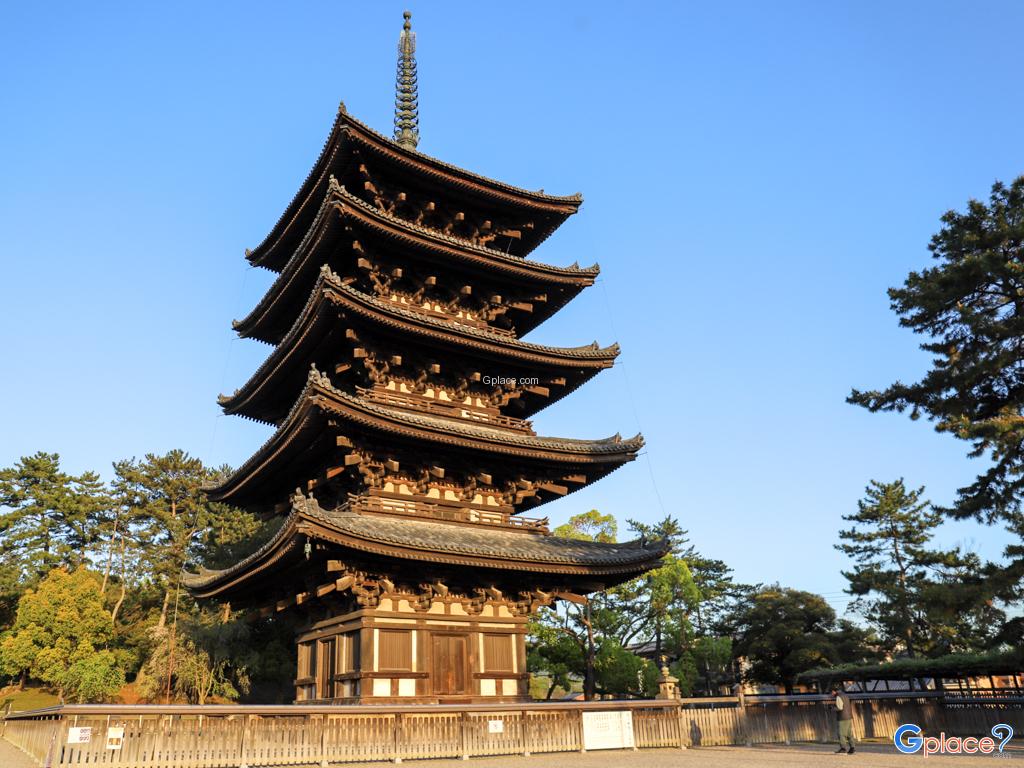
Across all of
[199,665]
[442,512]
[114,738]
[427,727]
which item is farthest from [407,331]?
[199,665]

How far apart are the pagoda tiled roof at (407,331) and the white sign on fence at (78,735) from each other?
41.1 ft

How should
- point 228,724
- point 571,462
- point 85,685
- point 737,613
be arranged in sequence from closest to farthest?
point 228,724 → point 571,462 → point 85,685 → point 737,613

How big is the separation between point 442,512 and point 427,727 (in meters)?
6.85

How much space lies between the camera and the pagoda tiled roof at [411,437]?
20.9 metres

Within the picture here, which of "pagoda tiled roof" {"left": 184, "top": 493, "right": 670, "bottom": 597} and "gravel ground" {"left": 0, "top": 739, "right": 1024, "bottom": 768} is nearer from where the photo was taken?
"gravel ground" {"left": 0, "top": 739, "right": 1024, "bottom": 768}

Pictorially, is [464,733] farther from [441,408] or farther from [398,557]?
[441,408]

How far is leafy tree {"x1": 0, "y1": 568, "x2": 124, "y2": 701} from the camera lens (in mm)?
45906

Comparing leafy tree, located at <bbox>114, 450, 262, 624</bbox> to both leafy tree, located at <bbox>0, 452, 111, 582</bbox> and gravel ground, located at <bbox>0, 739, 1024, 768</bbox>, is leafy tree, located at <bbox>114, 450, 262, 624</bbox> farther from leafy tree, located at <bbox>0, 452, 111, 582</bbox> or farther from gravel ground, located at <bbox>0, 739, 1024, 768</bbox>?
gravel ground, located at <bbox>0, 739, 1024, 768</bbox>

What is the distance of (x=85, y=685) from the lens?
44844mm

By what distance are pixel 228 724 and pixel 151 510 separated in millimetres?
56212

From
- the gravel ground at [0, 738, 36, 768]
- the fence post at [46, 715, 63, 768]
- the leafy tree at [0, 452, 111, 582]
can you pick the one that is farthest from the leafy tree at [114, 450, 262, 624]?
the fence post at [46, 715, 63, 768]

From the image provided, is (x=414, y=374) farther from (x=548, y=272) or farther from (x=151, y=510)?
(x=151, y=510)

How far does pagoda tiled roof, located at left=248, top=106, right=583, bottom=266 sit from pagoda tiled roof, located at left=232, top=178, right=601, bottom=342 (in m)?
1.86

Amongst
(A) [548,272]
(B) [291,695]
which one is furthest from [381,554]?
(B) [291,695]
